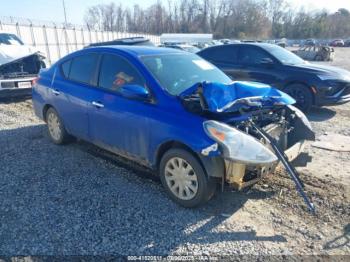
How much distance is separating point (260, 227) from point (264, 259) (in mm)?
471

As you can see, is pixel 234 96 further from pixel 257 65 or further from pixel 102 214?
pixel 257 65

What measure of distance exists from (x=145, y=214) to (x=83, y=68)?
2.48 meters

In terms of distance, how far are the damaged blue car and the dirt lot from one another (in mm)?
335

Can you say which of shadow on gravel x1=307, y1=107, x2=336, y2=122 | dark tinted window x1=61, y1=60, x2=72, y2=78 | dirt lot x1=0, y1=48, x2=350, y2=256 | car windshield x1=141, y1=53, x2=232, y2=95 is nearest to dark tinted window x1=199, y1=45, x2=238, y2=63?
shadow on gravel x1=307, y1=107, x2=336, y2=122

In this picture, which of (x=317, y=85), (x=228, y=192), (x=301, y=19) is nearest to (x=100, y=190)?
(x=228, y=192)

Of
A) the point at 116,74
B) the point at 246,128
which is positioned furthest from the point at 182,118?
the point at 116,74

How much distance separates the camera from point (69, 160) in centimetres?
489

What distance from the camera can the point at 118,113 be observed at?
401cm

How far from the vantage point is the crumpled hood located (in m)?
8.96

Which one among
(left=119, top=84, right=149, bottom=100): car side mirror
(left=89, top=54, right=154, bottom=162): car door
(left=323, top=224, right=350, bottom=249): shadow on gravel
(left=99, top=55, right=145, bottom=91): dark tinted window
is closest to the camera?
(left=323, top=224, right=350, bottom=249): shadow on gravel

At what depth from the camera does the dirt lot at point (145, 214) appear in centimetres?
294

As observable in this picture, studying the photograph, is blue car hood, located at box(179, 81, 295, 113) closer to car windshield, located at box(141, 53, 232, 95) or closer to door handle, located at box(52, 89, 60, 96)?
car windshield, located at box(141, 53, 232, 95)

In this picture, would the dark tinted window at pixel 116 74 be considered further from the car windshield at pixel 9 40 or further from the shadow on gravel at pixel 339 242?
the car windshield at pixel 9 40

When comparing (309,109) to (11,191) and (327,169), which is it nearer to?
(327,169)
